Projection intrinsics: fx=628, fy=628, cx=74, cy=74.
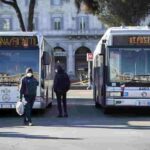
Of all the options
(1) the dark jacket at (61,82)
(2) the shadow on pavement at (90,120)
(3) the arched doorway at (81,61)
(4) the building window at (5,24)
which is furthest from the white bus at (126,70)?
(4) the building window at (5,24)

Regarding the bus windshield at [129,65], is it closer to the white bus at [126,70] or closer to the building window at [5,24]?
the white bus at [126,70]

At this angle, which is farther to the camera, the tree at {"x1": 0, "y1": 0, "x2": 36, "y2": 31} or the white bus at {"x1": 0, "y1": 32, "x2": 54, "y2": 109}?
the tree at {"x1": 0, "y1": 0, "x2": 36, "y2": 31}

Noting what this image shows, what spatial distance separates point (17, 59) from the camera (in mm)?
21109

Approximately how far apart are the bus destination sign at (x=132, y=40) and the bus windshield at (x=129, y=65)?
205 millimetres

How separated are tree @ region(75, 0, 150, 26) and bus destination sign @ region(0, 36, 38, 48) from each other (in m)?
16.5

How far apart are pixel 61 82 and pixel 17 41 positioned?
2066mm

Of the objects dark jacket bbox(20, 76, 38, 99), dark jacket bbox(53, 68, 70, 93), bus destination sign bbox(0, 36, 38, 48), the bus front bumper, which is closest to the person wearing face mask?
dark jacket bbox(20, 76, 38, 99)

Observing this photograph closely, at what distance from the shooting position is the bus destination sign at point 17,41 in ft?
69.5

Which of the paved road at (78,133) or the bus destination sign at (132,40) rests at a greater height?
the bus destination sign at (132,40)

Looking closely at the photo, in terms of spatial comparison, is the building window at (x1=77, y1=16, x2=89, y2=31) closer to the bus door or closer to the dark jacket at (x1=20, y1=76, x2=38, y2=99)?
the bus door

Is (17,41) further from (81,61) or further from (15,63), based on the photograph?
(81,61)

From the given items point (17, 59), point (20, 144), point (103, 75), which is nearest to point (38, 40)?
point (17, 59)

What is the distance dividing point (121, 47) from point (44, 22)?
70.7 metres

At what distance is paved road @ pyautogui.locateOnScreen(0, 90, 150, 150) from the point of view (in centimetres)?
1355
